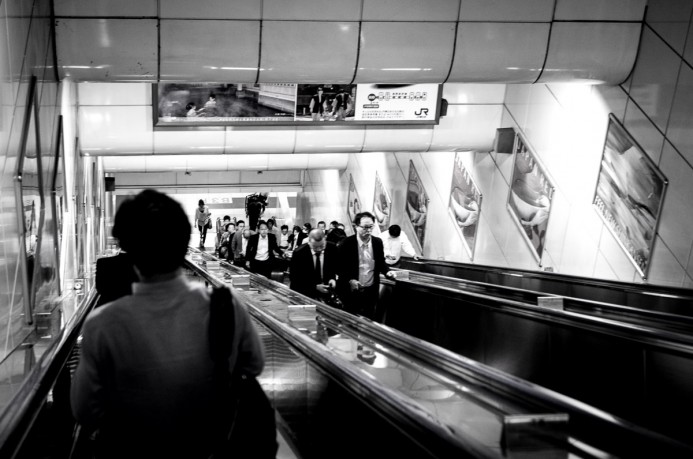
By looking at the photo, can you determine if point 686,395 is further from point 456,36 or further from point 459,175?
point 459,175

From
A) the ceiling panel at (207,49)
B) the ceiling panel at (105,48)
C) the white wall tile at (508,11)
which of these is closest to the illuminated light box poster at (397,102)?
the white wall tile at (508,11)

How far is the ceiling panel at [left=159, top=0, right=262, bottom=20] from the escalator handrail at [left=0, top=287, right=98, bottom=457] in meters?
4.58

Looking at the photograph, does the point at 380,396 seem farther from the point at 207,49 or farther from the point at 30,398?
the point at 207,49

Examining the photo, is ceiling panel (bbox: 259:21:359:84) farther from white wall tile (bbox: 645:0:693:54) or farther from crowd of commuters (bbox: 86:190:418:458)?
crowd of commuters (bbox: 86:190:418:458)

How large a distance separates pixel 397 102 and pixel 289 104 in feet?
6.68

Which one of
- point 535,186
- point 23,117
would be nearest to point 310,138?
point 535,186

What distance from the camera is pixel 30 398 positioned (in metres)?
2.62

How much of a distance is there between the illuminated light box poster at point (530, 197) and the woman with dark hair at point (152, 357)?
32.8 feet

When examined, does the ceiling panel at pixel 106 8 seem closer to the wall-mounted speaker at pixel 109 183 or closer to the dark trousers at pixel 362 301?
the dark trousers at pixel 362 301

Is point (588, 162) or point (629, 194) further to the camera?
point (588, 162)

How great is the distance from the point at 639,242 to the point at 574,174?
2.06 meters

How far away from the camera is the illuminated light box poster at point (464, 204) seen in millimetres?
13812

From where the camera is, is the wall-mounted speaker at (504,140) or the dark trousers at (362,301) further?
the wall-mounted speaker at (504,140)

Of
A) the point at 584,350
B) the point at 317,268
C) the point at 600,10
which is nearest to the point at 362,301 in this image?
the point at 317,268
